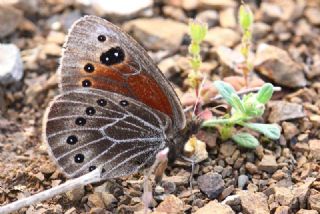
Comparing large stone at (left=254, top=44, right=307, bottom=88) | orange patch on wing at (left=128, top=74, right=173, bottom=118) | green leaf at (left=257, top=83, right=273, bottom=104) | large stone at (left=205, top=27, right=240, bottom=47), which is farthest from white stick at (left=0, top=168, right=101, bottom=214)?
large stone at (left=205, top=27, right=240, bottom=47)

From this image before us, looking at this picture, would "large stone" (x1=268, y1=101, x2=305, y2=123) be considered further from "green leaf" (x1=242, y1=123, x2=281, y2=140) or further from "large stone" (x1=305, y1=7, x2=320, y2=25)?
"large stone" (x1=305, y1=7, x2=320, y2=25)

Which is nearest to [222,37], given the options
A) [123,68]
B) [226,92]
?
[226,92]

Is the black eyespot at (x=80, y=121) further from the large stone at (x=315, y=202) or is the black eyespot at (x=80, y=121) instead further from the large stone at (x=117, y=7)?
the large stone at (x=117, y=7)

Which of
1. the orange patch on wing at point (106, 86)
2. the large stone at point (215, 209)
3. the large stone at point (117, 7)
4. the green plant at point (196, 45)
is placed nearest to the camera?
the large stone at point (215, 209)

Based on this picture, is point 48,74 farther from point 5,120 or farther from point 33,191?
point 33,191

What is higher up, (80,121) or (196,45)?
(196,45)

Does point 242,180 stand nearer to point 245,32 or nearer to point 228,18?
point 245,32

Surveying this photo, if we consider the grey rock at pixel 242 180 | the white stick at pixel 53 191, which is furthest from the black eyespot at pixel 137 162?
the grey rock at pixel 242 180
